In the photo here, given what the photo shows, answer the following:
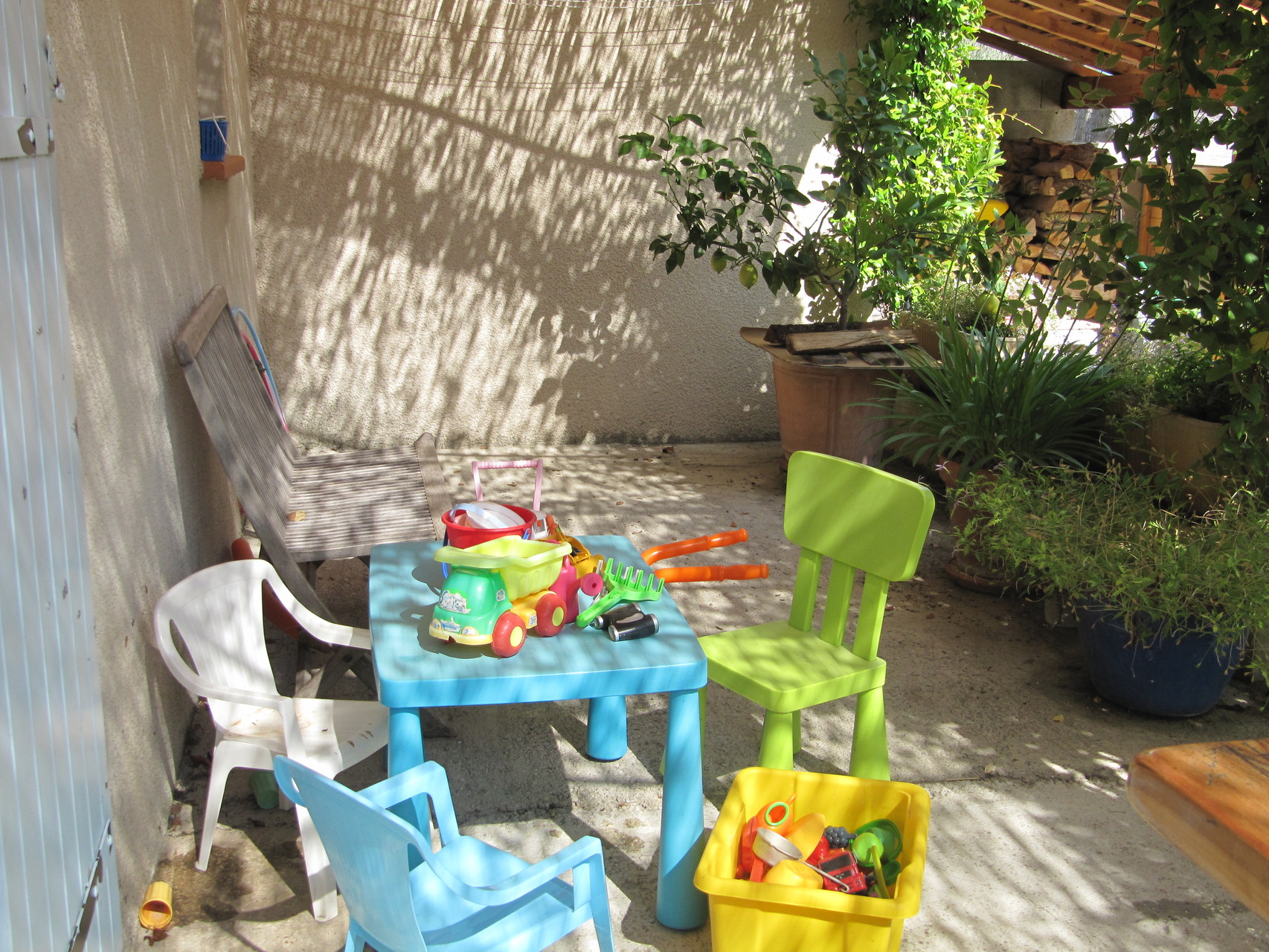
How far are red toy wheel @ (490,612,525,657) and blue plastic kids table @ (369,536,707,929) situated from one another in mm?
28

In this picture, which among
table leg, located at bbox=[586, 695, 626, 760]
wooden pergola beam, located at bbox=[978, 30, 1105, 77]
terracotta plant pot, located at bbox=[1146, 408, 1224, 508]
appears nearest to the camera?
table leg, located at bbox=[586, 695, 626, 760]

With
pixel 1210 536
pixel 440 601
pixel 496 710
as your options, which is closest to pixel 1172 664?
pixel 1210 536

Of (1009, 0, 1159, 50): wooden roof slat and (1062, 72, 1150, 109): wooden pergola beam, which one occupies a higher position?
(1009, 0, 1159, 50): wooden roof slat

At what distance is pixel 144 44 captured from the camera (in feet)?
9.71

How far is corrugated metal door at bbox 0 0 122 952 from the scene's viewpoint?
150 cm

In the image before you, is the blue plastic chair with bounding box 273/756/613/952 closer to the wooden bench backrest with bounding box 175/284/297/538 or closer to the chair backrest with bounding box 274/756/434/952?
the chair backrest with bounding box 274/756/434/952

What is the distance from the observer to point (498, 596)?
226cm

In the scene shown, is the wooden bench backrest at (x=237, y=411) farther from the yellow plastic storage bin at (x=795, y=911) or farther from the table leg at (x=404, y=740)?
the yellow plastic storage bin at (x=795, y=911)

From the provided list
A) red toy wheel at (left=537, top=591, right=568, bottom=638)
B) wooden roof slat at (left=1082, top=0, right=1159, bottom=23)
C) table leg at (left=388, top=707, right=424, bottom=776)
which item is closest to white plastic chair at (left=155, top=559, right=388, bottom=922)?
table leg at (left=388, top=707, right=424, bottom=776)

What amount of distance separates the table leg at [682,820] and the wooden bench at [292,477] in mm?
1181

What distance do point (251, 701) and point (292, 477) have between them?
176 cm

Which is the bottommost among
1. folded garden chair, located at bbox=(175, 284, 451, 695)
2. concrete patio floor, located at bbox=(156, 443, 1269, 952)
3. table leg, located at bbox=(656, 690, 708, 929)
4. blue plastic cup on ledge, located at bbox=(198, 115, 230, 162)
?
concrete patio floor, located at bbox=(156, 443, 1269, 952)

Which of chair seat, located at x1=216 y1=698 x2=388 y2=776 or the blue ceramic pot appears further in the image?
the blue ceramic pot

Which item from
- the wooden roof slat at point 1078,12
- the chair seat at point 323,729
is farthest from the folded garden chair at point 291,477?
the wooden roof slat at point 1078,12
